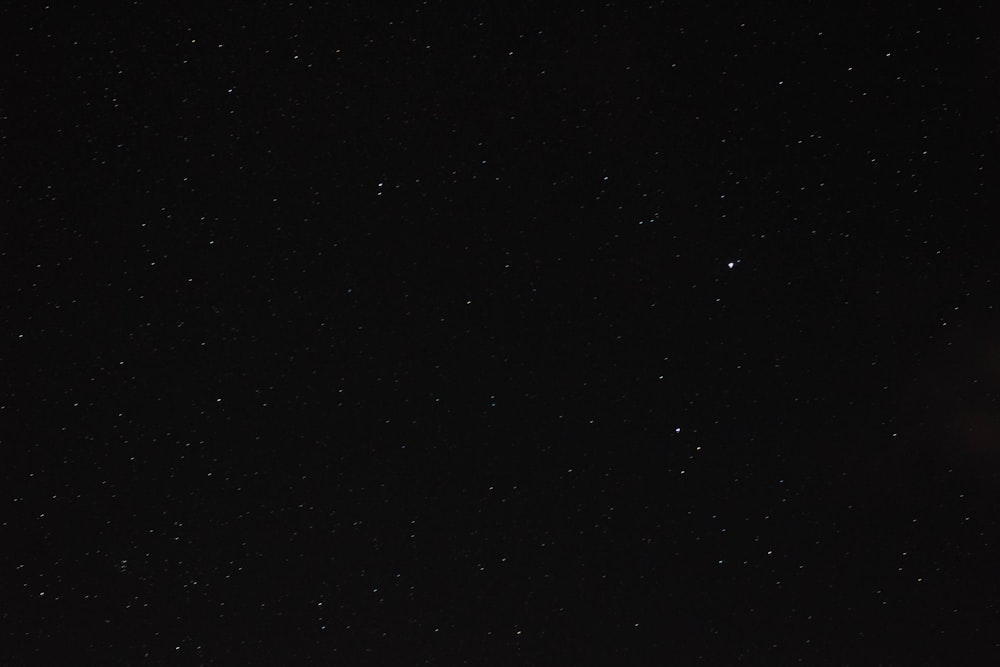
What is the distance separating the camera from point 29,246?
451 mm

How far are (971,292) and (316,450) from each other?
357mm

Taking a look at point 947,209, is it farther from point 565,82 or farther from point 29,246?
point 29,246

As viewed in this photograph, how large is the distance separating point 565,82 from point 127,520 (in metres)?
0.32

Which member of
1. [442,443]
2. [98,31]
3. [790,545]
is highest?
[98,31]

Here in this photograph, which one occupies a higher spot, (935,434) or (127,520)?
(127,520)

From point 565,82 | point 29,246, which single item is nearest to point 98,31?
point 29,246

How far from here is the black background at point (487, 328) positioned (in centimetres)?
45

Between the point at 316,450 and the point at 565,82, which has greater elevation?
the point at 565,82

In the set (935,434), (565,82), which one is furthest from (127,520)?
(935,434)

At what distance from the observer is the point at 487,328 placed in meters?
0.46

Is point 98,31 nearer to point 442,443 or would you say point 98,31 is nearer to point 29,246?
point 29,246

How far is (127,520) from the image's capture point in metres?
0.47

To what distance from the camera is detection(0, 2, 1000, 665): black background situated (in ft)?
1.48

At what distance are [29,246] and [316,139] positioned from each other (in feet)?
0.52
